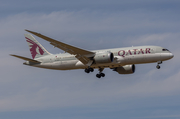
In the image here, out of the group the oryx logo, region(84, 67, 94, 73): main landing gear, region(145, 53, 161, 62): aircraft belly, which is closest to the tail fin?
the oryx logo

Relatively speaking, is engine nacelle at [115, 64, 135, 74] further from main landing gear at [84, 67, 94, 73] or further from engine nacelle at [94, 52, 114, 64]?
engine nacelle at [94, 52, 114, 64]

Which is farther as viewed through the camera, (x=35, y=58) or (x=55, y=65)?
(x=35, y=58)

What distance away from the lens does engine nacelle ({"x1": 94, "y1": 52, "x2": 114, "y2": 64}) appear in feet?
193

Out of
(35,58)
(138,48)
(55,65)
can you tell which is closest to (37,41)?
(35,58)

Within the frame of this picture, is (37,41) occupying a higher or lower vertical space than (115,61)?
higher

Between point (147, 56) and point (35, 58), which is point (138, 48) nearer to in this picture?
point (147, 56)

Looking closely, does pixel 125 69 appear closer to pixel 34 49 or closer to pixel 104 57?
pixel 104 57

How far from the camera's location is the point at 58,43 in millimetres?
56812

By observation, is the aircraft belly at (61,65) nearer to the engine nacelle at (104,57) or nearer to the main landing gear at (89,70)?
the main landing gear at (89,70)

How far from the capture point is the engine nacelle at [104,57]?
58.9 meters

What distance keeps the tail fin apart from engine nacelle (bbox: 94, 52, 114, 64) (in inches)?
488

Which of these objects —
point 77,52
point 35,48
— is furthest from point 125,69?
A: point 35,48

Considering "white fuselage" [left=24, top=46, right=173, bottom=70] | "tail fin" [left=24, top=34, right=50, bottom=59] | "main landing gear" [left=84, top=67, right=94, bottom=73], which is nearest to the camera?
"white fuselage" [left=24, top=46, right=173, bottom=70]

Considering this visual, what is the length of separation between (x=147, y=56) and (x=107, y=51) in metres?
6.82
